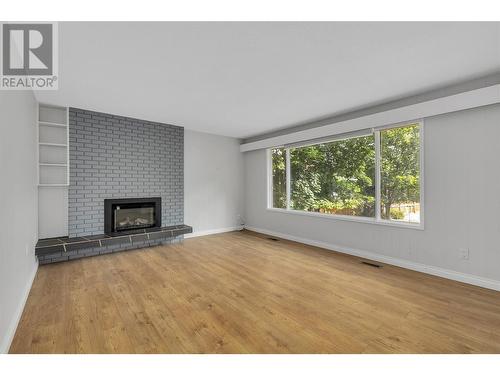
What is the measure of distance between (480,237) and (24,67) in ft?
17.1

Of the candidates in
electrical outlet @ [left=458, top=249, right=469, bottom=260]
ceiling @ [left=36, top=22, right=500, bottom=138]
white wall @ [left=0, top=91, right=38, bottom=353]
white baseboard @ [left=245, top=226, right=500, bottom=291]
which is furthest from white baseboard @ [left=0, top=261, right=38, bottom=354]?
electrical outlet @ [left=458, top=249, right=469, bottom=260]

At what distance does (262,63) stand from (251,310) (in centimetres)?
237

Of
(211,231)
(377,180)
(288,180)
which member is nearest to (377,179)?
(377,180)

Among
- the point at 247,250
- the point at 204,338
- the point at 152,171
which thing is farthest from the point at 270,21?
the point at 152,171

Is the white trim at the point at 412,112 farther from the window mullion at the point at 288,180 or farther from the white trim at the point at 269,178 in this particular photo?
the white trim at the point at 269,178

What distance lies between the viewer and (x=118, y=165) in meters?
4.23

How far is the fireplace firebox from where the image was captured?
4.09 metres

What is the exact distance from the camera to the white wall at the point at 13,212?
165 centimetres

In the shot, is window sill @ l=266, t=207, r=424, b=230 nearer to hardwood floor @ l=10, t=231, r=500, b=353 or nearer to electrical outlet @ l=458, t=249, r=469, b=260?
electrical outlet @ l=458, t=249, r=469, b=260

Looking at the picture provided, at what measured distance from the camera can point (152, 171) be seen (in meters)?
4.64

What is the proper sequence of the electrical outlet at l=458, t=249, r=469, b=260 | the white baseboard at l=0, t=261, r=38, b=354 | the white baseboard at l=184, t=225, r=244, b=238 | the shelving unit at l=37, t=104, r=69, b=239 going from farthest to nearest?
the white baseboard at l=184, t=225, r=244, b=238 → the shelving unit at l=37, t=104, r=69, b=239 → the electrical outlet at l=458, t=249, r=469, b=260 → the white baseboard at l=0, t=261, r=38, b=354

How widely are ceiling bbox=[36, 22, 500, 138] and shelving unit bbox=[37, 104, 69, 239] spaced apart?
1.03ft

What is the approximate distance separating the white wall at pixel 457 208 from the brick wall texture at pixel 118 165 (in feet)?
12.6
